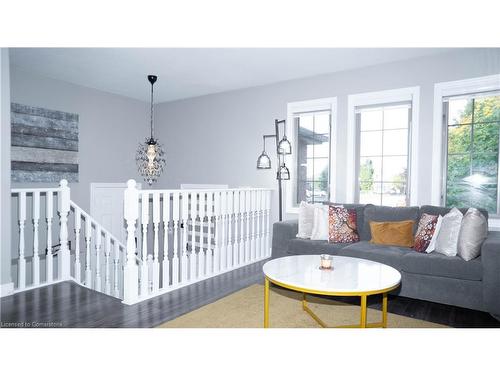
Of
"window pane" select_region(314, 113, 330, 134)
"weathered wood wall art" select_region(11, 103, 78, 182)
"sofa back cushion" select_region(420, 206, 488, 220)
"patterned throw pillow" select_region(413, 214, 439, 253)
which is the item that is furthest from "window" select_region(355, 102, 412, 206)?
"weathered wood wall art" select_region(11, 103, 78, 182)

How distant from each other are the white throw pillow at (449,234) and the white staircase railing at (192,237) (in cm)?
217

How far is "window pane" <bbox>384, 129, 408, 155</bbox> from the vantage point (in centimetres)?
410

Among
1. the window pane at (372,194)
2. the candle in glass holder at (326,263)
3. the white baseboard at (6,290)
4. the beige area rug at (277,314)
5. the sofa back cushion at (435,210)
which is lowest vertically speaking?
the beige area rug at (277,314)

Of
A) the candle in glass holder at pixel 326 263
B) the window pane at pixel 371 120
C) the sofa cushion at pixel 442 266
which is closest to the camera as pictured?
the candle in glass holder at pixel 326 263

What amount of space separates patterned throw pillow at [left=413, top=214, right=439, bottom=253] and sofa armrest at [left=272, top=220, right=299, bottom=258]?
50.0 inches

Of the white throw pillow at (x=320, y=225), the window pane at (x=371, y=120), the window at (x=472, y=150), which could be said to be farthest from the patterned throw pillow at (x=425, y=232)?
the window pane at (x=371, y=120)

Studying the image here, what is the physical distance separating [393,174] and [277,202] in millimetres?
1639

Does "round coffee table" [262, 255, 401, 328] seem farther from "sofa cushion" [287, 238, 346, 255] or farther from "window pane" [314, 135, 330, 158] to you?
"window pane" [314, 135, 330, 158]

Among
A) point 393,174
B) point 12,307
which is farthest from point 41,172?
point 393,174

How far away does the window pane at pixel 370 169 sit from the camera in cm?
426

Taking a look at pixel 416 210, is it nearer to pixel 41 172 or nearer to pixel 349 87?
pixel 349 87

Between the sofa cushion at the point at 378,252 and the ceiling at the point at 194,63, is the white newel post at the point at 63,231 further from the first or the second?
the sofa cushion at the point at 378,252
